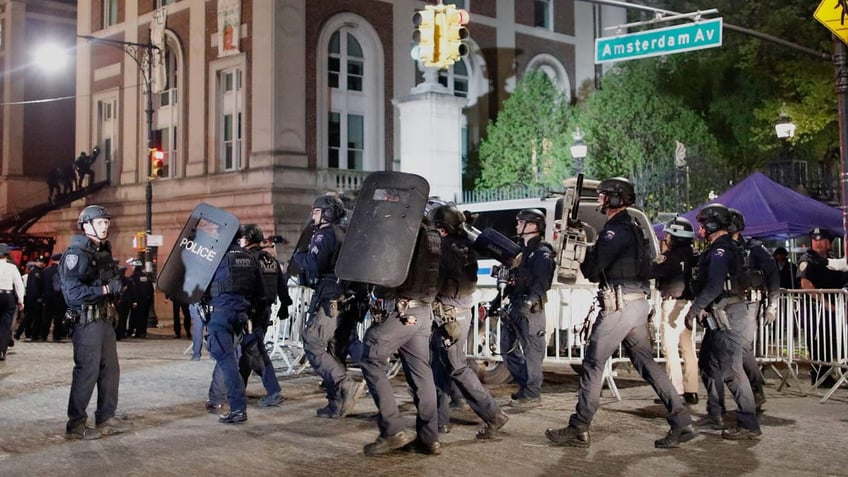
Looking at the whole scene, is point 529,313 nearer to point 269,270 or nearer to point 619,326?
point 619,326

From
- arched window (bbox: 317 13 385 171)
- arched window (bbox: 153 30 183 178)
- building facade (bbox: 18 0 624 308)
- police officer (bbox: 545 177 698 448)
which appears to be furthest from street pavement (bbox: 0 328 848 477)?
arched window (bbox: 153 30 183 178)

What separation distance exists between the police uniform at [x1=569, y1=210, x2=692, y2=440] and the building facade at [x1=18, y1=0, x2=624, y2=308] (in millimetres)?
20921

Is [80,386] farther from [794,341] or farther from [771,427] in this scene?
[794,341]

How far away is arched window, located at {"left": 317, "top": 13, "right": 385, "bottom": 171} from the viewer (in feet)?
98.9

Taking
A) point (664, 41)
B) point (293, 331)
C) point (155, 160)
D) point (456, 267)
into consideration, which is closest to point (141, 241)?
point (155, 160)

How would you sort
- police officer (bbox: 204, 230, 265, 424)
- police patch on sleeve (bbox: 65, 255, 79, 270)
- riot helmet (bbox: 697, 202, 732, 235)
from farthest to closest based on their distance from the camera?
1. police officer (bbox: 204, 230, 265, 424)
2. riot helmet (bbox: 697, 202, 732, 235)
3. police patch on sleeve (bbox: 65, 255, 79, 270)

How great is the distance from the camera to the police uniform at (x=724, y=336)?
324 inches

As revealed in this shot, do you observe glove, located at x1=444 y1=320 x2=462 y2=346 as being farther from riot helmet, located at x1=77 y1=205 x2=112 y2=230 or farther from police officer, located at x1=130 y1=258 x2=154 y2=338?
police officer, located at x1=130 y1=258 x2=154 y2=338

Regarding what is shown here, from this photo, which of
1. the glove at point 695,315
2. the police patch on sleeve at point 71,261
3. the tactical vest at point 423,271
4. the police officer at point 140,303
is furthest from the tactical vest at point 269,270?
the police officer at point 140,303

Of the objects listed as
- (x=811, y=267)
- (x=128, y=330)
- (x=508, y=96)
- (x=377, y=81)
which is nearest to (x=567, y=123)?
(x=508, y=96)

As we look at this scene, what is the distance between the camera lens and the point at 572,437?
7.77m

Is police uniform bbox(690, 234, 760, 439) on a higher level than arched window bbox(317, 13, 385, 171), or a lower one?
lower

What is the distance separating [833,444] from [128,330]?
687 inches

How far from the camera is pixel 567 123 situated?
105 feet
